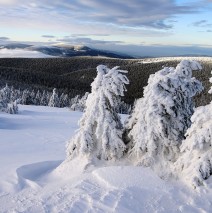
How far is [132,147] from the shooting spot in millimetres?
12195

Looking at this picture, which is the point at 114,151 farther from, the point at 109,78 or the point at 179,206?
the point at 179,206

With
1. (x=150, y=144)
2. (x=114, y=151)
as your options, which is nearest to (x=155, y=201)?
(x=150, y=144)

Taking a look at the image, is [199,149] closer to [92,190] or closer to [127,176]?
[127,176]

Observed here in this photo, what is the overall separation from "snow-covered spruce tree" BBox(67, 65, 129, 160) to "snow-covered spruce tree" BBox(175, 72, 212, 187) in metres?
2.61

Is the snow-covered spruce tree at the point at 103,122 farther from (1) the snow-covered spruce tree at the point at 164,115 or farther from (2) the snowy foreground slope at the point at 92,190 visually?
(1) the snow-covered spruce tree at the point at 164,115

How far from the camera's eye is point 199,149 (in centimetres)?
983

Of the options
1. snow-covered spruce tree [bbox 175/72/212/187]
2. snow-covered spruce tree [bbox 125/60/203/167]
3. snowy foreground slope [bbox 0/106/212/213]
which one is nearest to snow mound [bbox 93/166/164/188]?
snowy foreground slope [bbox 0/106/212/213]

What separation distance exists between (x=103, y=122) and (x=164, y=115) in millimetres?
2172

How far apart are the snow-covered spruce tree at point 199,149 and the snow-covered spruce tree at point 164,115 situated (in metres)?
1.11

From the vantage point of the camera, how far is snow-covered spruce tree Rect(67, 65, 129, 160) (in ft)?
39.6

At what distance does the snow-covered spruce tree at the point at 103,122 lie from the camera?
1207 cm

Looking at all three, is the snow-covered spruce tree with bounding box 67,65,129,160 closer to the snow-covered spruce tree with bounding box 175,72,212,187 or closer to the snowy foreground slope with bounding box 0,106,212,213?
the snowy foreground slope with bounding box 0,106,212,213

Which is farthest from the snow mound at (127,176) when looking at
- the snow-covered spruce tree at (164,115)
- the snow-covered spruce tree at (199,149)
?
the snow-covered spruce tree at (199,149)

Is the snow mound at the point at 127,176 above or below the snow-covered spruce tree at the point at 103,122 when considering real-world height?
below
